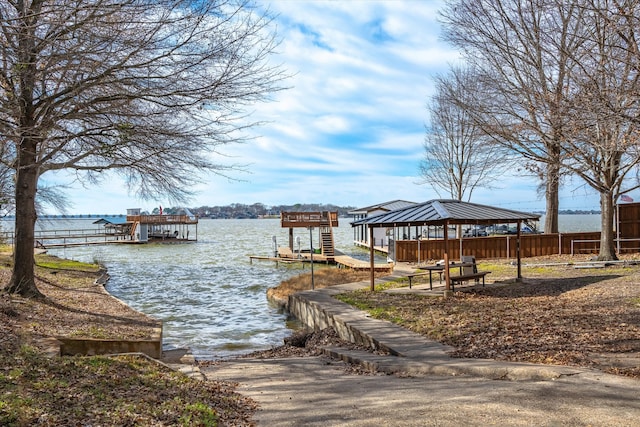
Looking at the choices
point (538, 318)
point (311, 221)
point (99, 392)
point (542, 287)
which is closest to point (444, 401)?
point (99, 392)

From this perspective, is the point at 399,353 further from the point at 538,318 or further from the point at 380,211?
the point at 380,211

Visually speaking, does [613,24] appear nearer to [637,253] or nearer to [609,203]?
[609,203]

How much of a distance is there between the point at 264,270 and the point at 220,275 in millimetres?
3435

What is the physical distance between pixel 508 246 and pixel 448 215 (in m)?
12.8

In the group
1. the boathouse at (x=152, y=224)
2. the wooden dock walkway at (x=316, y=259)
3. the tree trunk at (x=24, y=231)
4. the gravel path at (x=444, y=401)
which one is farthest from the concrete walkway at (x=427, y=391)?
the boathouse at (x=152, y=224)

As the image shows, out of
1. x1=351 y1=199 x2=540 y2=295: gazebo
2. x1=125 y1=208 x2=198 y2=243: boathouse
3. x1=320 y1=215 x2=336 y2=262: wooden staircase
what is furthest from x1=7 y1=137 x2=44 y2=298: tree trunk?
x1=125 y1=208 x2=198 y2=243: boathouse

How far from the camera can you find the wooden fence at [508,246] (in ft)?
79.8

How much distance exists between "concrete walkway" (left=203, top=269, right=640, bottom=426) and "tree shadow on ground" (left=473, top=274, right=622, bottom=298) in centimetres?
579

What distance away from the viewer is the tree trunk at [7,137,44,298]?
11.2 meters

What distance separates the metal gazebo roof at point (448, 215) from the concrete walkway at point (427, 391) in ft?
18.6

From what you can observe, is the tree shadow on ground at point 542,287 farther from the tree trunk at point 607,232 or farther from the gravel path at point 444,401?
the gravel path at point 444,401

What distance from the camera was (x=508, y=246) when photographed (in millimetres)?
24562

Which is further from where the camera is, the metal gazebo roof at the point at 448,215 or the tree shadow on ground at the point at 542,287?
the metal gazebo roof at the point at 448,215

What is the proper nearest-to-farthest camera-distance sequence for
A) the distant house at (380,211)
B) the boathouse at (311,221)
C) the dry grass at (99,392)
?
1. the dry grass at (99,392)
2. the boathouse at (311,221)
3. the distant house at (380,211)
